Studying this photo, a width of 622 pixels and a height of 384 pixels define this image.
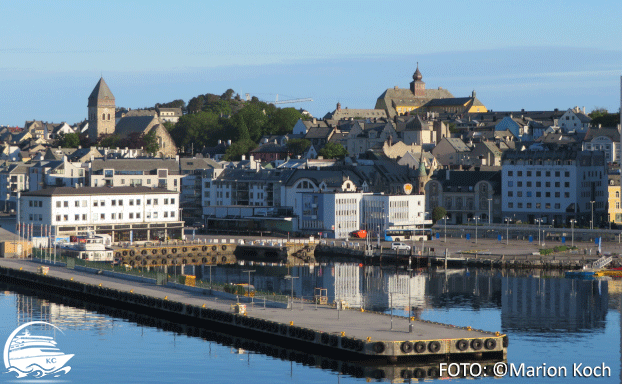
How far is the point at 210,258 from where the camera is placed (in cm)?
11612

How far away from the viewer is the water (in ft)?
185

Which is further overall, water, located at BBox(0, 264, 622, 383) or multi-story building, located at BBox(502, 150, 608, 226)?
multi-story building, located at BBox(502, 150, 608, 226)

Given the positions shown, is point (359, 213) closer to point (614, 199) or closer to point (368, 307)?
point (614, 199)

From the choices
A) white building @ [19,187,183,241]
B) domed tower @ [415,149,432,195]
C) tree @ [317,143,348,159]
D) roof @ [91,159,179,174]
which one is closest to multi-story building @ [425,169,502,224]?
domed tower @ [415,149,432,195]

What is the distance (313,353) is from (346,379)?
5.86 m

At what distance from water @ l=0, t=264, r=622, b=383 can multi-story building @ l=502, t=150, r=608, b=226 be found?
3958cm

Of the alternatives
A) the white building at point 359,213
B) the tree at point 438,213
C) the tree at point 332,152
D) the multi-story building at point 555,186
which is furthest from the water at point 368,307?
the tree at point 332,152

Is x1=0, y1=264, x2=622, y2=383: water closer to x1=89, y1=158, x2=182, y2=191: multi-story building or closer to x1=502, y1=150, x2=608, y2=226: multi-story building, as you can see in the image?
x1=502, y1=150, x2=608, y2=226: multi-story building

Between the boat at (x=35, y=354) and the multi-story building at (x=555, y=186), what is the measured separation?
85.5 m

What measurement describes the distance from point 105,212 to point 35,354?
207 ft

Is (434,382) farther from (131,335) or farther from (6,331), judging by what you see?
(6,331)

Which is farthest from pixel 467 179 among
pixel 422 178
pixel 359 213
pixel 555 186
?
pixel 359 213

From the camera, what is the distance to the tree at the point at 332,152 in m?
185

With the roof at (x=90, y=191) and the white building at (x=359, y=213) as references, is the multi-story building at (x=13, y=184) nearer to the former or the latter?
the roof at (x=90, y=191)
